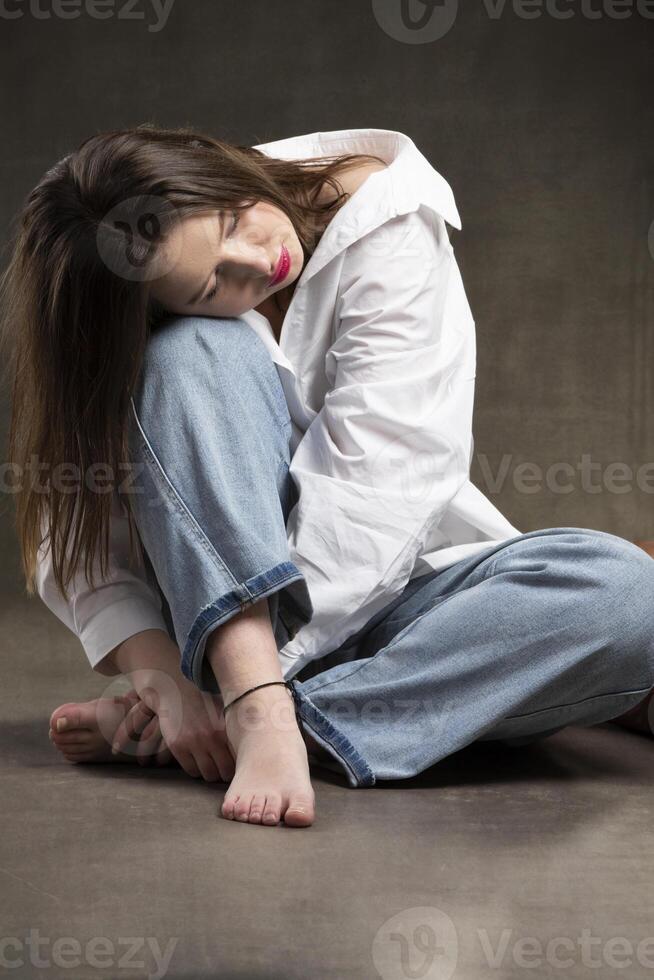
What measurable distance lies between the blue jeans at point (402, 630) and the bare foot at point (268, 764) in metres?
0.07

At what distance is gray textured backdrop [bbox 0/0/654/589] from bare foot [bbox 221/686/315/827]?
70.1 inches

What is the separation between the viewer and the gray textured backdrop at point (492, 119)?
9.49 feet

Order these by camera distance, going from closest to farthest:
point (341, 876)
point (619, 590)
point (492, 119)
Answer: point (341, 876)
point (619, 590)
point (492, 119)

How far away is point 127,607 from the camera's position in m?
1.33


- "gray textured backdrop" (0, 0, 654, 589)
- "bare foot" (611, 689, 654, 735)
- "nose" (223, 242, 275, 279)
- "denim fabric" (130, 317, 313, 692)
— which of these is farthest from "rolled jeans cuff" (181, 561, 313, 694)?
"gray textured backdrop" (0, 0, 654, 589)

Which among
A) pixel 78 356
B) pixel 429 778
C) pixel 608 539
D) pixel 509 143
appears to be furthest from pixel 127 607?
pixel 509 143

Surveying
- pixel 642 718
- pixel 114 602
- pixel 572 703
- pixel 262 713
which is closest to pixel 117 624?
pixel 114 602

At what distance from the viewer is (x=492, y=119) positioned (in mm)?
2938

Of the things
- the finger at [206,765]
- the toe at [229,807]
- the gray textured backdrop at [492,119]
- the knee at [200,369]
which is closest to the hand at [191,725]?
the finger at [206,765]

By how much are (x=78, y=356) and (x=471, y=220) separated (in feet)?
6.05

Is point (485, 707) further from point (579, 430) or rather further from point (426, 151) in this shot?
point (426, 151)

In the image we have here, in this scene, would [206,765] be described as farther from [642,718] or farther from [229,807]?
[642,718]

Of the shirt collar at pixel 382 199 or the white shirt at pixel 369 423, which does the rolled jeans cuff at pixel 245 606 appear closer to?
the white shirt at pixel 369 423

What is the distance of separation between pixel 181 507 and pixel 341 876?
0.40 meters
